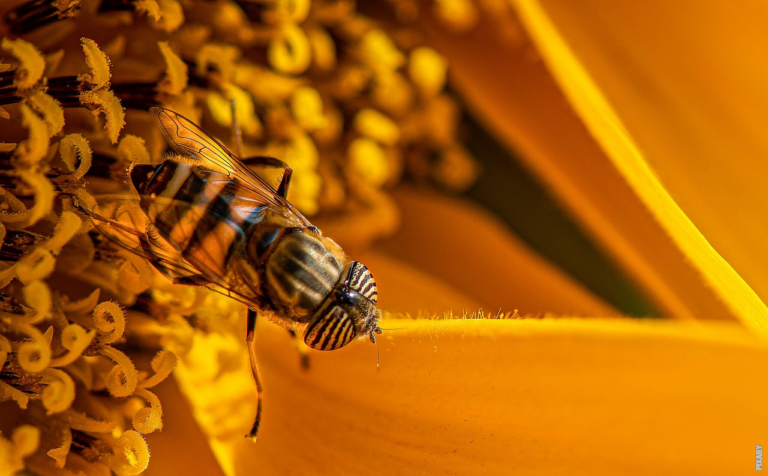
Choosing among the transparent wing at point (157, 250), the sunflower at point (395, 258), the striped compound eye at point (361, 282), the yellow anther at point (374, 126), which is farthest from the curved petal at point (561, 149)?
the transparent wing at point (157, 250)

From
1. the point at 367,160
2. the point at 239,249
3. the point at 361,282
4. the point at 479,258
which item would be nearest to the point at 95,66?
the point at 239,249

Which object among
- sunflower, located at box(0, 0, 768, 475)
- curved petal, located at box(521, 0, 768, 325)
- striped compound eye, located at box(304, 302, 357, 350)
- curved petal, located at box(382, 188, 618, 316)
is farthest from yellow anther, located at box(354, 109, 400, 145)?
striped compound eye, located at box(304, 302, 357, 350)

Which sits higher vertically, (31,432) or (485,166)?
(485,166)

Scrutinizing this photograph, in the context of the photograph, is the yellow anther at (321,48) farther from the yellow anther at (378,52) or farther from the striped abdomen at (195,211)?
the striped abdomen at (195,211)

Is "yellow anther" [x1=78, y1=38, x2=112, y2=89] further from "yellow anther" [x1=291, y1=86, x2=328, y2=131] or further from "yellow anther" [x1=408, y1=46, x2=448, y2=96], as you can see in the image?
"yellow anther" [x1=408, y1=46, x2=448, y2=96]

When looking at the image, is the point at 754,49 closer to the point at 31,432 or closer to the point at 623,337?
the point at 623,337

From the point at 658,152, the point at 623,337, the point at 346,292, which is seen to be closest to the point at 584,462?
the point at 623,337

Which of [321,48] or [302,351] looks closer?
[302,351]

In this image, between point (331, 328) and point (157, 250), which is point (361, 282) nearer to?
point (331, 328)
